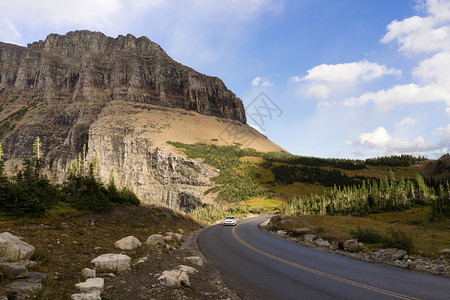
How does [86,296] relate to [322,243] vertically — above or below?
above

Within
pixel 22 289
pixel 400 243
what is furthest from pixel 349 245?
pixel 22 289

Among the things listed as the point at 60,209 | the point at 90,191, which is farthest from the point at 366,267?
the point at 90,191

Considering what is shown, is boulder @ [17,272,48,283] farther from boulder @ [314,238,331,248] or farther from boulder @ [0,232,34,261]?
boulder @ [314,238,331,248]

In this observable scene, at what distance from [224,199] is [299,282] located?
125 metres

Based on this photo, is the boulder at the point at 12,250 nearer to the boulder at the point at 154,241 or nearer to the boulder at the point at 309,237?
the boulder at the point at 154,241

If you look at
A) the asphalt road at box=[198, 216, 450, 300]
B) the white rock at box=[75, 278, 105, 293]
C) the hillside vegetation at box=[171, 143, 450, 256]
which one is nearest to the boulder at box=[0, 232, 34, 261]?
the white rock at box=[75, 278, 105, 293]

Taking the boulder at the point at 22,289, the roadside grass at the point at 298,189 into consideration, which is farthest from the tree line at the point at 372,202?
the boulder at the point at 22,289

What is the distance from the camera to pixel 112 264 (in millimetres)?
A: 10672

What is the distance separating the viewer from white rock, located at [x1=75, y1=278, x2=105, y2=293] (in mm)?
7676

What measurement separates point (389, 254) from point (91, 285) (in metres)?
17.2

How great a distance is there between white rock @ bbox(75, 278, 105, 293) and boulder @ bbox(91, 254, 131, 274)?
77.3 inches

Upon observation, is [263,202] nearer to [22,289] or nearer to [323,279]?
[323,279]

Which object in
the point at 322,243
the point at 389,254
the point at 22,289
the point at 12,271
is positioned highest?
the point at 12,271

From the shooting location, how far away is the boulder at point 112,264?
1037 cm
